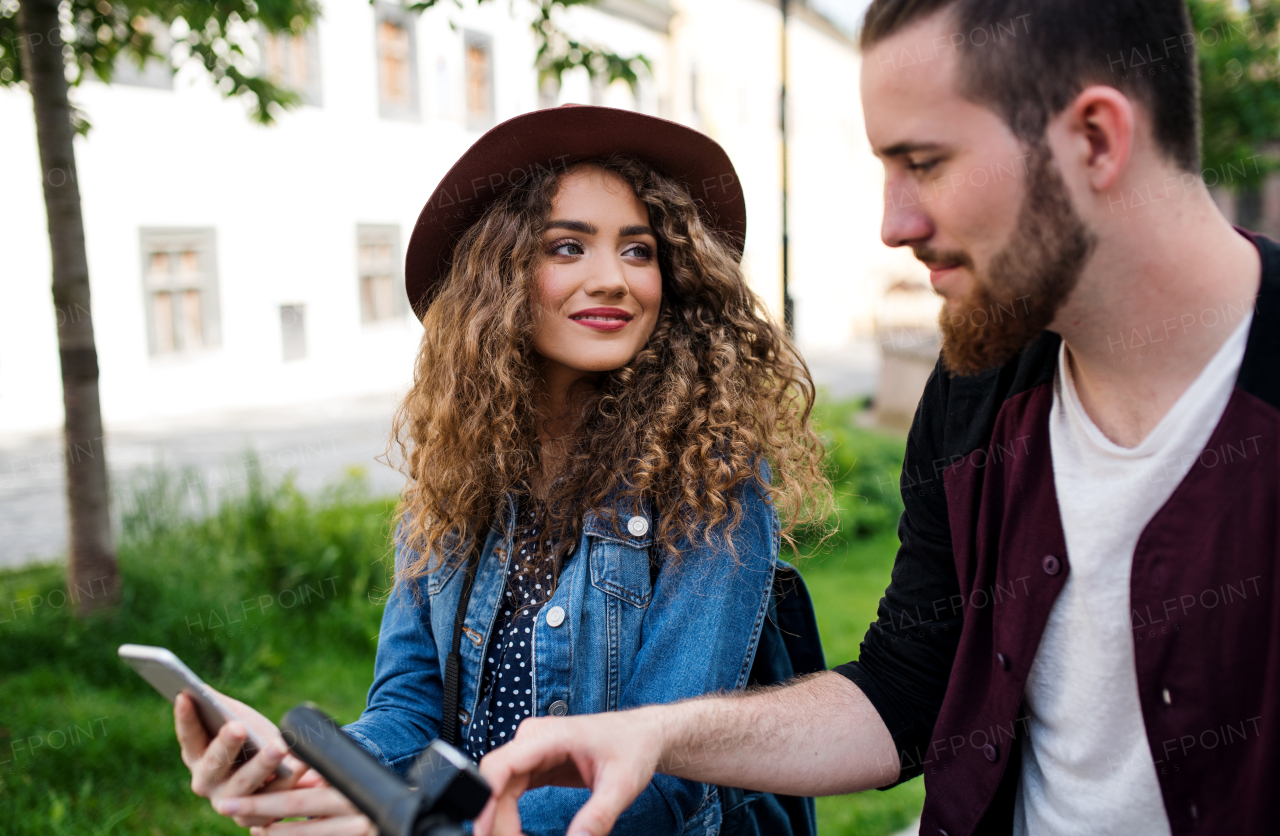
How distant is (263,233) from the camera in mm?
13898

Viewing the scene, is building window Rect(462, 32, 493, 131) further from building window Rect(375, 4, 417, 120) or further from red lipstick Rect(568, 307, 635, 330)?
red lipstick Rect(568, 307, 635, 330)

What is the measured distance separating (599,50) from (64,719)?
316 cm

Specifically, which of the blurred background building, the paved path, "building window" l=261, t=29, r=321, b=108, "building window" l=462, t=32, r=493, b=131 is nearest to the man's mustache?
the paved path

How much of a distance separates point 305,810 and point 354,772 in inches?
24.1

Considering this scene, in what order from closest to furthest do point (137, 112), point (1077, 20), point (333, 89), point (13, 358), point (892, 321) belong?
point (1077, 20) < point (13, 358) < point (137, 112) < point (333, 89) < point (892, 321)

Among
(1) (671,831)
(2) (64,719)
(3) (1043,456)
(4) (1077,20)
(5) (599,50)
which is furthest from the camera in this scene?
(5) (599,50)

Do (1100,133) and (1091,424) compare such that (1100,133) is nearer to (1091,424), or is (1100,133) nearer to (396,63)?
(1091,424)

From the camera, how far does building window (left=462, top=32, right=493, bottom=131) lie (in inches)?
664

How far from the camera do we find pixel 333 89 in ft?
47.6

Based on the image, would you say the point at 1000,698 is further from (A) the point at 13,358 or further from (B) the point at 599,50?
(A) the point at 13,358

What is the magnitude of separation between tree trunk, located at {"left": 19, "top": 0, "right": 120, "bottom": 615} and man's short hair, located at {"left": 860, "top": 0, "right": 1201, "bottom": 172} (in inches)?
146

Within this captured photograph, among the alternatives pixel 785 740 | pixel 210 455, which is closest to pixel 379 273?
pixel 210 455

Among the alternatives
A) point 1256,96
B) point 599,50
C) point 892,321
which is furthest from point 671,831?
point 892,321

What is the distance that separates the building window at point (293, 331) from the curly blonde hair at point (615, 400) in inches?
526
